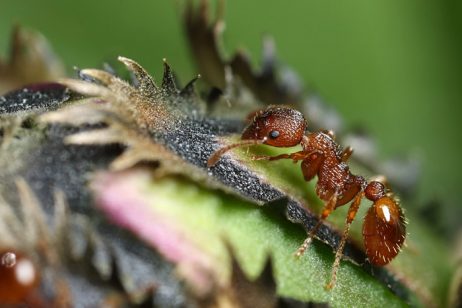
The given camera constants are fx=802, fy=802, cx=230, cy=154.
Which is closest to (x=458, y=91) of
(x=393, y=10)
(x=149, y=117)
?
(x=393, y=10)

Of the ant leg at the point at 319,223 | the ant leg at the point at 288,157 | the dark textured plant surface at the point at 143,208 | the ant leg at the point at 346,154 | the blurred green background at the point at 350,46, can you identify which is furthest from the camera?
the blurred green background at the point at 350,46

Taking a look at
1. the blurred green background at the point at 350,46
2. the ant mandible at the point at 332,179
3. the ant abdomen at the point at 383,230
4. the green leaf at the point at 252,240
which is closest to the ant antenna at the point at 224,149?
the ant mandible at the point at 332,179

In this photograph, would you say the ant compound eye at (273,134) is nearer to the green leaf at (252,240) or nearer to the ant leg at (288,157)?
the ant leg at (288,157)

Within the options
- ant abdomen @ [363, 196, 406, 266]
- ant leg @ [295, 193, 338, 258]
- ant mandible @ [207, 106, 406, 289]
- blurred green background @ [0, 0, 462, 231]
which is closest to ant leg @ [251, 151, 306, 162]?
ant mandible @ [207, 106, 406, 289]

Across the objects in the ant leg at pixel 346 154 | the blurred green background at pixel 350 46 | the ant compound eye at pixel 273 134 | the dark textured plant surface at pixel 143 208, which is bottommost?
the dark textured plant surface at pixel 143 208

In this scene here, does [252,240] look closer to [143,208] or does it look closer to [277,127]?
[143,208]

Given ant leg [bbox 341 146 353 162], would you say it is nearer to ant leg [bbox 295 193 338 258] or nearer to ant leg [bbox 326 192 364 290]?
ant leg [bbox 326 192 364 290]

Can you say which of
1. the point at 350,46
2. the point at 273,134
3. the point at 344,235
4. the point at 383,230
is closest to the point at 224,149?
the point at 273,134
